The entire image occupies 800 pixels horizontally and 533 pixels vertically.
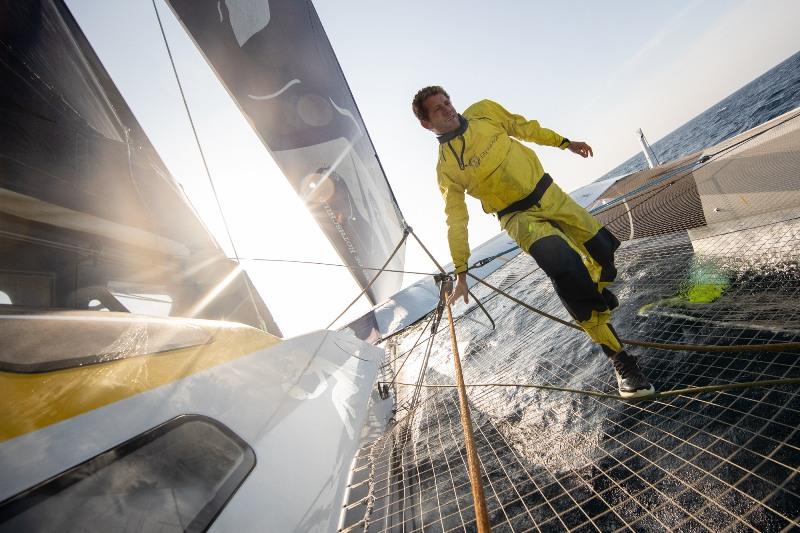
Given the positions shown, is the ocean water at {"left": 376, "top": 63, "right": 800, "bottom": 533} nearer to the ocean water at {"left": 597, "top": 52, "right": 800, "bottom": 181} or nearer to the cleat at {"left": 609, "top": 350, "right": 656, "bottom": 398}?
the cleat at {"left": 609, "top": 350, "right": 656, "bottom": 398}

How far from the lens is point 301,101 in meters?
5.62

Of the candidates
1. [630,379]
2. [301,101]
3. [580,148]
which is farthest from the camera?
[301,101]

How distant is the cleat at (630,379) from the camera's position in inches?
77.2

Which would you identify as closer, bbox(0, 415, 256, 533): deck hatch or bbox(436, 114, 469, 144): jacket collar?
bbox(0, 415, 256, 533): deck hatch

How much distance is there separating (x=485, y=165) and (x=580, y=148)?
2.99ft

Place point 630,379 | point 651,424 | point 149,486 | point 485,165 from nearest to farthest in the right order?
point 149,486, point 651,424, point 630,379, point 485,165

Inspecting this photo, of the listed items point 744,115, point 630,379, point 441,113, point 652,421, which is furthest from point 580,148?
point 744,115

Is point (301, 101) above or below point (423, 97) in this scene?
above

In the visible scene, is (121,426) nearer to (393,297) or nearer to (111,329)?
(111,329)

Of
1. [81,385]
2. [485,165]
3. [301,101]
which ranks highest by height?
[301,101]

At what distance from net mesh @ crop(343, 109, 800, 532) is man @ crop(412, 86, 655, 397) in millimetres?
397

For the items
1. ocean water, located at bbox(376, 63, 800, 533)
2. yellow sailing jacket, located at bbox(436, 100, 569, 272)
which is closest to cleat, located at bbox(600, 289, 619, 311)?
ocean water, located at bbox(376, 63, 800, 533)

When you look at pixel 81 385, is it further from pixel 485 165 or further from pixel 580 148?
pixel 580 148

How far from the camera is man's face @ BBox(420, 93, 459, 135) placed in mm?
2299
